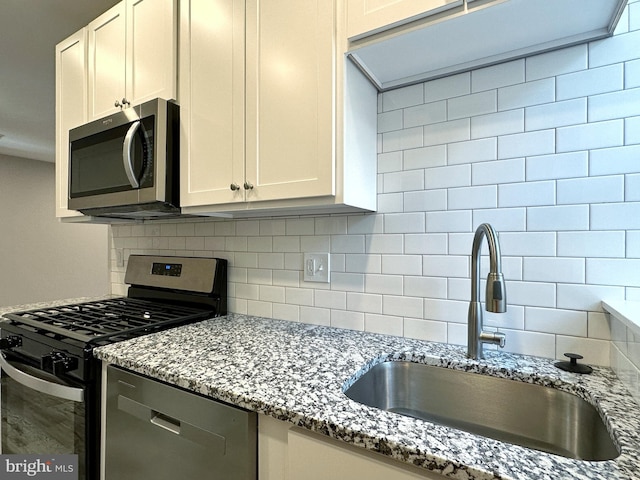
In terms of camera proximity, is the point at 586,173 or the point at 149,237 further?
the point at 149,237

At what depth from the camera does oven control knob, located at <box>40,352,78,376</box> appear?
1.14 m

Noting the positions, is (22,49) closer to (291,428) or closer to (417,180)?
(417,180)

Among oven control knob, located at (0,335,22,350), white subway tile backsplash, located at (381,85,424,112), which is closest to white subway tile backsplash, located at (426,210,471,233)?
white subway tile backsplash, located at (381,85,424,112)

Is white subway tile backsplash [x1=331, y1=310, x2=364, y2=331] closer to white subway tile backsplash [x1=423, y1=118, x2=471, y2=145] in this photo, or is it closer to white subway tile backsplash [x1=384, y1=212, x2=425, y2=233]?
white subway tile backsplash [x1=384, y1=212, x2=425, y2=233]

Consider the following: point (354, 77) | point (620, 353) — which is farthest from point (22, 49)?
point (620, 353)

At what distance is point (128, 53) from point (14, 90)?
6.21 ft

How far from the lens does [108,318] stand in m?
1.47

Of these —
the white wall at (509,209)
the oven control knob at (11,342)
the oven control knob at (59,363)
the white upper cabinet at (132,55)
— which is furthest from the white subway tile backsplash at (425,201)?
the oven control knob at (11,342)

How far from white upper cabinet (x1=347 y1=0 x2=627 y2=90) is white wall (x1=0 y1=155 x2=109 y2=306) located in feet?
17.7

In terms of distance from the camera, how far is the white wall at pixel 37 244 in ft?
14.4

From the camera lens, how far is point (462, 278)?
116cm

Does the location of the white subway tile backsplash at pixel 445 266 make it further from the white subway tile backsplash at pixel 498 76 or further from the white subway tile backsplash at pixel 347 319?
the white subway tile backsplash at pixel 498 76

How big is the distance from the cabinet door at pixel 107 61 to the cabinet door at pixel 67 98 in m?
0.07

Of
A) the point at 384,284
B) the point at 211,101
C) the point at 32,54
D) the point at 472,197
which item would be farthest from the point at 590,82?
the point at 32,54
